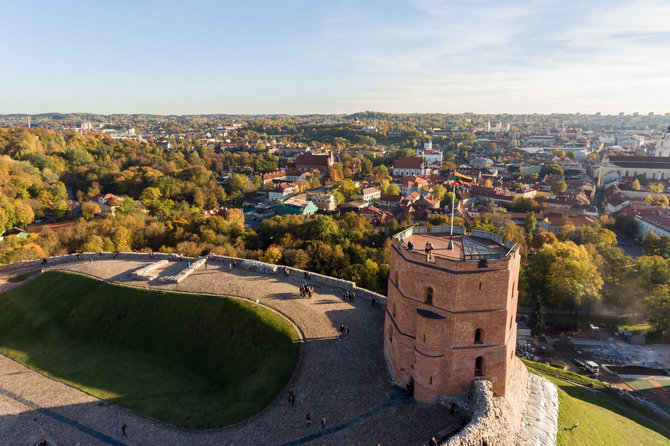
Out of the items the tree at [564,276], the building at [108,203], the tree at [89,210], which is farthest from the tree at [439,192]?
the tree at [89,210]

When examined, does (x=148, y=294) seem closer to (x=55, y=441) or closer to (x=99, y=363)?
(x=99, y=363)

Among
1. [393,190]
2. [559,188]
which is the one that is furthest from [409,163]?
[559,188]

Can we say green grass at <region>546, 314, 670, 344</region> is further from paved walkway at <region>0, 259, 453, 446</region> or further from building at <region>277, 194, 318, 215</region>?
building at <region>277, 194, 318, 215</region>

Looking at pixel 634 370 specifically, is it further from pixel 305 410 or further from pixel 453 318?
pixel 305 410

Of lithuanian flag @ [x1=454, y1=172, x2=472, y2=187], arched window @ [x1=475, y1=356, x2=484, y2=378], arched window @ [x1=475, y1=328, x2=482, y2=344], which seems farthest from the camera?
lithuanian flag @ [x1=454, y1=172, x2=472, y2=187]

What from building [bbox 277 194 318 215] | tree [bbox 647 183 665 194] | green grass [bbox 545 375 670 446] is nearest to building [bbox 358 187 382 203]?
building [bbox 277 194 318 215]

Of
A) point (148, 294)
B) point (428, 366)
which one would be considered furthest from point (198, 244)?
point (428, 366)
